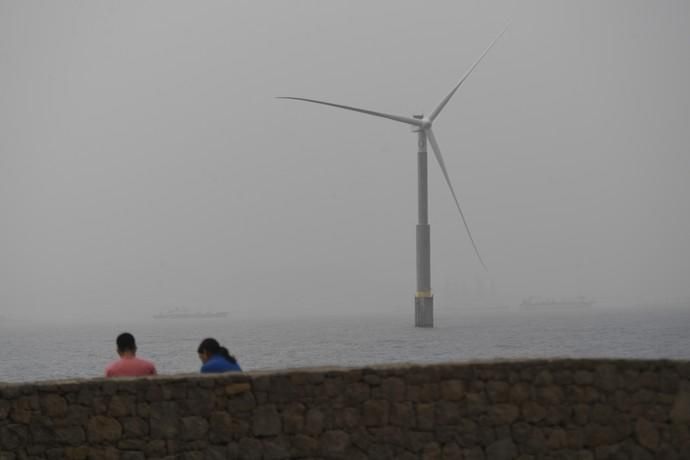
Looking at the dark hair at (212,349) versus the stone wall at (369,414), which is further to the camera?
the dark hair at (212,349)

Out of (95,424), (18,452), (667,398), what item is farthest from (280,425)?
(667,398)

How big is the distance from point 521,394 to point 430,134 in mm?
94466

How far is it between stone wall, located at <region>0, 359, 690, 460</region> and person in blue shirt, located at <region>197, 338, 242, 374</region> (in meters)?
0.68

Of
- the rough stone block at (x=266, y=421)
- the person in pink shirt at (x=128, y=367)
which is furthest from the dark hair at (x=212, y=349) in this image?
the rough stone block at (x=266, y=421)

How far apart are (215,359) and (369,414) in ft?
5.83

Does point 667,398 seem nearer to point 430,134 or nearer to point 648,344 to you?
point 648,344

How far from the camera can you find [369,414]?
38.2ft

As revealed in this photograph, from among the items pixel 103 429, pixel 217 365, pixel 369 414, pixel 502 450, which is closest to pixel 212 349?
pixel 217 365

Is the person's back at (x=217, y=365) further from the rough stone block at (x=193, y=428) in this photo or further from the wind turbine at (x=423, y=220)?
the wind turbine at (x=423, y=220)

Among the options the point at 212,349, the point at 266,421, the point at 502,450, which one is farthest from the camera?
the point at 212,349

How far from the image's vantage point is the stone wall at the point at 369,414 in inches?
447

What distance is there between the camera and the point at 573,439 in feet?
39.4

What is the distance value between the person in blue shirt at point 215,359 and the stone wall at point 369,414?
0.68m

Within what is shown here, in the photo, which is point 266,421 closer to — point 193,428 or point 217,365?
point 193,428
